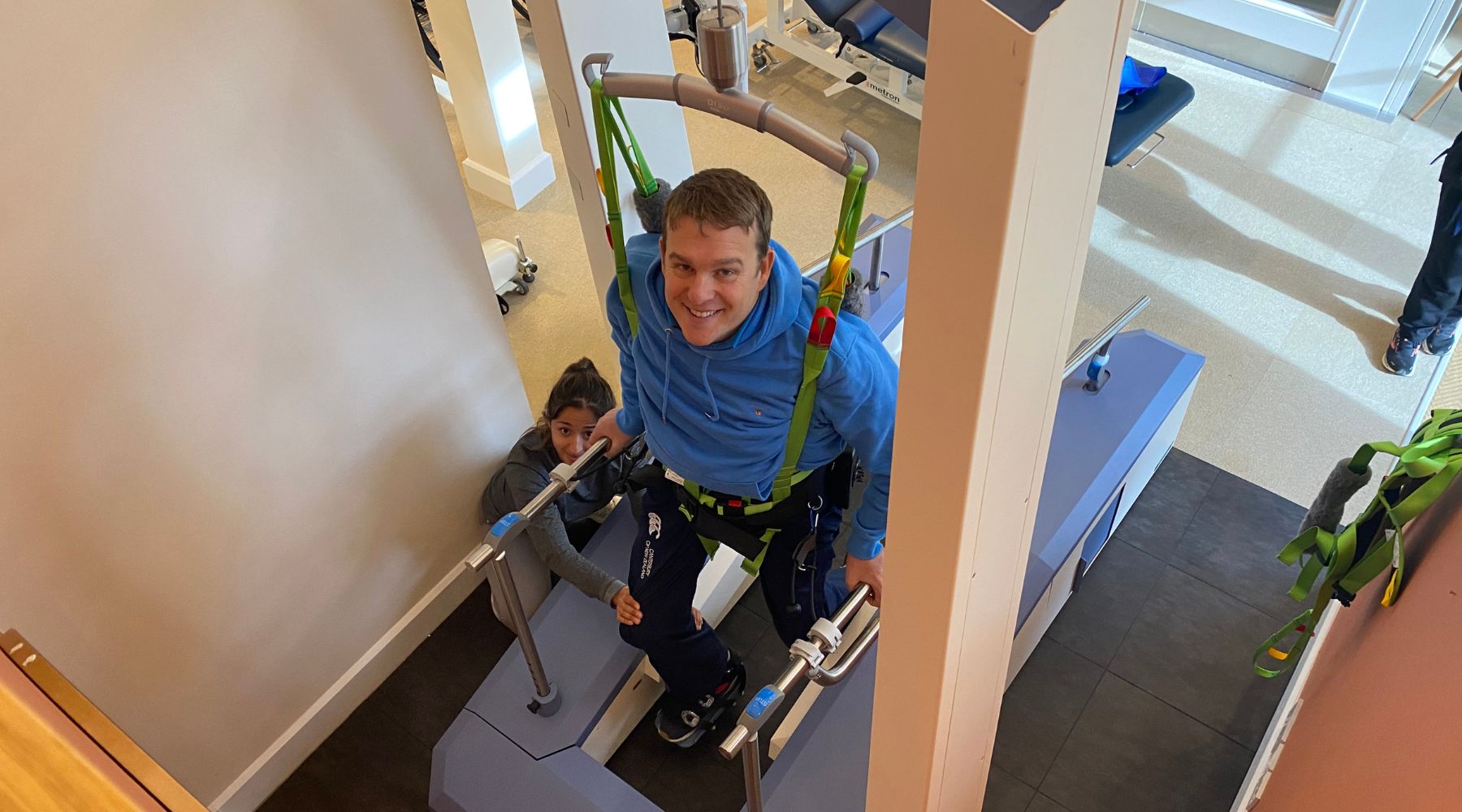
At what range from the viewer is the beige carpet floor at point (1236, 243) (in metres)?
3.32

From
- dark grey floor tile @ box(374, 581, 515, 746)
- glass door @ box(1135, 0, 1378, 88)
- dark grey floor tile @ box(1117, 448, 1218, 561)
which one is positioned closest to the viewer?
dark grey floor tile @ box(374, 581, 515, 746)

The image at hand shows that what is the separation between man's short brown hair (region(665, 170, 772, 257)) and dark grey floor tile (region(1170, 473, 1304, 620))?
1.78 meters

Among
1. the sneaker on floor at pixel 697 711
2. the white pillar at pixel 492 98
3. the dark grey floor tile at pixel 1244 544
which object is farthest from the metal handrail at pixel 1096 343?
the white pillar at pixel 492 98

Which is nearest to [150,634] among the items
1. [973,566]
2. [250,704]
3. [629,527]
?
[250,704]

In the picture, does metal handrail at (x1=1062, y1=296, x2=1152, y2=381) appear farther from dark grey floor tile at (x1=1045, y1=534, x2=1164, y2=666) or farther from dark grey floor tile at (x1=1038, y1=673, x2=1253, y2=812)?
dark grey floor tile at (x1=1038, y1=673, x2=1253, y2=812)

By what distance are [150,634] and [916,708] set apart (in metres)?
1.66

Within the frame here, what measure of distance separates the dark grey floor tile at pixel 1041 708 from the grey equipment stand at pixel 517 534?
3.59ft

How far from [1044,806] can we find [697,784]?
0.80m

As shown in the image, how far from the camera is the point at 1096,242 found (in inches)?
152

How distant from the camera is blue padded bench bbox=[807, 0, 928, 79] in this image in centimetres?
382

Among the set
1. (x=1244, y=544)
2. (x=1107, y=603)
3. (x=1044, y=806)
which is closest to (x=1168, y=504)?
(x=1244, y=544)

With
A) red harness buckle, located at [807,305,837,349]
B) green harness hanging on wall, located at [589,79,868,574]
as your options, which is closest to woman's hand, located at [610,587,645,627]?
green harness hanging on wall, located at [589,79,868,574]

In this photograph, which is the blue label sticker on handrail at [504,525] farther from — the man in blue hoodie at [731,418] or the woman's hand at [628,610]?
the woman's hand at [628,610]

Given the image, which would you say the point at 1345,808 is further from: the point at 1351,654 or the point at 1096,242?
the point at 1096,242
